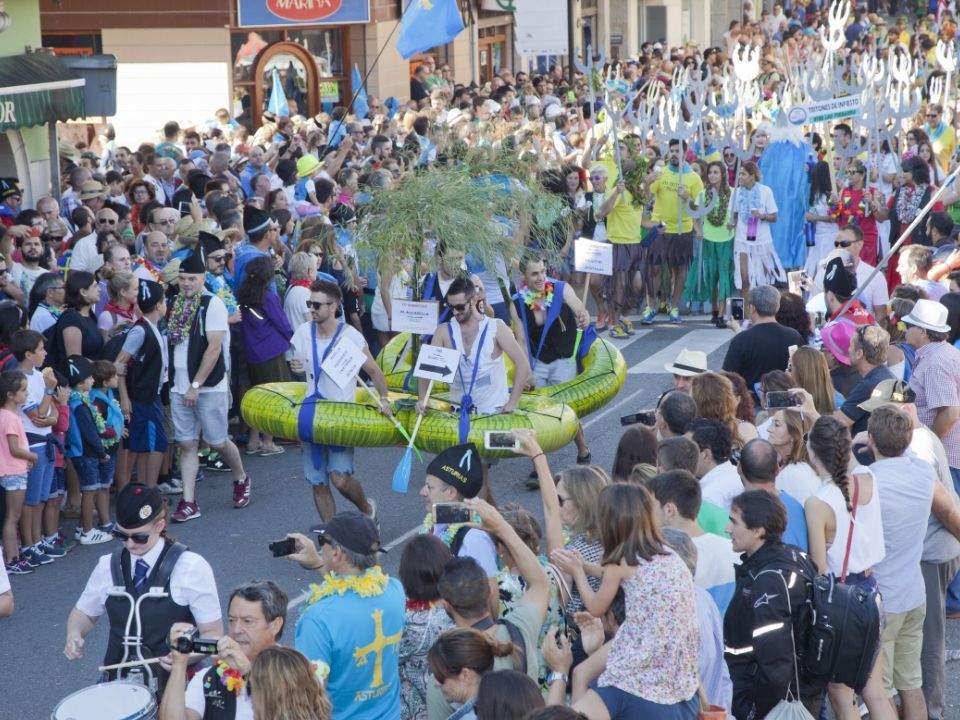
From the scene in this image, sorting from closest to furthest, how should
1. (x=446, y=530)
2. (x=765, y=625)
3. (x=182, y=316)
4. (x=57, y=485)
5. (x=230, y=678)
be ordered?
(x=230, y=678)
(x=765, y=625)
(x=446, y=530)
(x=57, y=485)
(x=182, y=316)

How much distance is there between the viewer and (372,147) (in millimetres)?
17266

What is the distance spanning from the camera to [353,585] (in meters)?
5.25

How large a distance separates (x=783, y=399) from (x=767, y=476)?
53.1 inches

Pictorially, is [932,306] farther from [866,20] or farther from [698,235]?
[866,20]

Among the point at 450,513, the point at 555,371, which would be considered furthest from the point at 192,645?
the point at 555,371

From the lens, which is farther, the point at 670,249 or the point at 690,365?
the point at 670,249

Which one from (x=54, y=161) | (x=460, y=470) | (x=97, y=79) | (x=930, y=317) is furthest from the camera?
(x=54, y=161)

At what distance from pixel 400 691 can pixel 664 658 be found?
1.04 m

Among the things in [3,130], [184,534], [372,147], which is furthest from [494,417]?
[372,147]

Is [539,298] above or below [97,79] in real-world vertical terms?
below

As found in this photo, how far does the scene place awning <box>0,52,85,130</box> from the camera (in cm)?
1375

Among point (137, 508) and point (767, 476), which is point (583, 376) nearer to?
point (767, 476)

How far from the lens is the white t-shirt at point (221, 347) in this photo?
392 inches

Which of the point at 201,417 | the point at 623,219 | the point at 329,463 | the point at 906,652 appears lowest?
the point at 906,652
